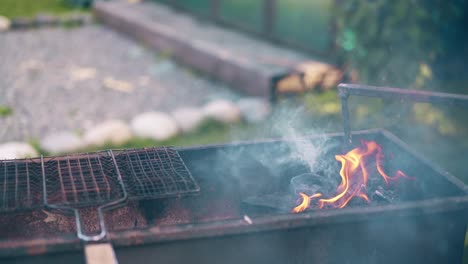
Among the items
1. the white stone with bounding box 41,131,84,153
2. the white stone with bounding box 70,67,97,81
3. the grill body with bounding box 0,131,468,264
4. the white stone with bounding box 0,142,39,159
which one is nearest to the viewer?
the grill body with bounding box 0,131,468,264

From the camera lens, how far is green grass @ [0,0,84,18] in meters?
11.0

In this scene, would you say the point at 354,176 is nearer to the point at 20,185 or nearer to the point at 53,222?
the point at 53,222

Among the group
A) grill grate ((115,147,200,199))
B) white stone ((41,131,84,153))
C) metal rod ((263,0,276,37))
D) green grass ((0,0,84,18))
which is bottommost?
white stone ((41,131,84,153))

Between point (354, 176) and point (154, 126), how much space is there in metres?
2.88

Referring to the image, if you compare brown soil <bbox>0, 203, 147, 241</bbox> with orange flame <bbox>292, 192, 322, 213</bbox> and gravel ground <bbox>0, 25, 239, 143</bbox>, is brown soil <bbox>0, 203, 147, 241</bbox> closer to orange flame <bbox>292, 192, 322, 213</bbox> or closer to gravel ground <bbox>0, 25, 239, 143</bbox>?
orange flame <bbox>292, 192, 322, 213</bbox>

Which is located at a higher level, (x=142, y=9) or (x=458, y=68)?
(x=142, y=9)

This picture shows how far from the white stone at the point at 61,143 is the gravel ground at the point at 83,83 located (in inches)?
15.8

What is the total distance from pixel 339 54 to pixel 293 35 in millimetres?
1050

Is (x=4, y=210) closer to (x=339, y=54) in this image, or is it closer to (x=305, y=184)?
(x=305, y=184)

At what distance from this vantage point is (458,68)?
5.91 meters

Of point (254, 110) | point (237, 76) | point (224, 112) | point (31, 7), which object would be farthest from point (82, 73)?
point (31, 7)

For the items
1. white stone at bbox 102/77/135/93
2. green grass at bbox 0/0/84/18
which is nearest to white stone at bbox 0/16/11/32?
Answer: green grass at bbox 0/0/84/18

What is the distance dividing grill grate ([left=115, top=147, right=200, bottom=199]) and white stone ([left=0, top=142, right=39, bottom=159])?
6.89ft

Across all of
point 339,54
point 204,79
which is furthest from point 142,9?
point 339,54
